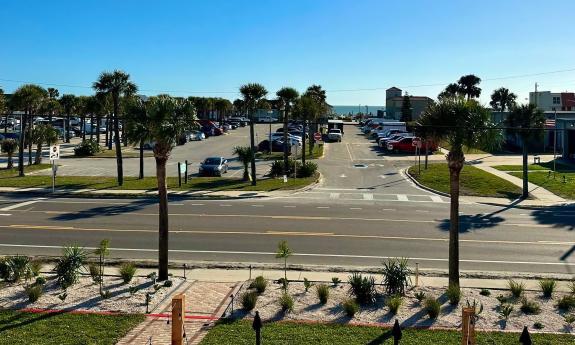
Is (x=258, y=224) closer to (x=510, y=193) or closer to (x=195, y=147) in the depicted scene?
(x=510, y=193)

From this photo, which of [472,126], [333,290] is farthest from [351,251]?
[472,126]

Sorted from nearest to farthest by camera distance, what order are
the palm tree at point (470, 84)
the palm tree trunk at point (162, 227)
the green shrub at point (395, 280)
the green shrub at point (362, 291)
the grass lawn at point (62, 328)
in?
the grass lawn at point (62, 328)
the green shrub at point (362, 291)
the green shrub at point (395, 280)
the palm tree trunk at point (162, 227)
the palm tree at point (470, 84)

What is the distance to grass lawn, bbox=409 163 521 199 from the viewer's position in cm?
3394

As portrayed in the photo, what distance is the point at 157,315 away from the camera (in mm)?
12594

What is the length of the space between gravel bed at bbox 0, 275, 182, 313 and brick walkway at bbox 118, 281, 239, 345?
0.57 m

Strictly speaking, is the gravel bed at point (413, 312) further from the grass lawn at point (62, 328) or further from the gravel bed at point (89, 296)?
the grass lawn at point (62, 328)

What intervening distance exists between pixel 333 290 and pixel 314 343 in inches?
153

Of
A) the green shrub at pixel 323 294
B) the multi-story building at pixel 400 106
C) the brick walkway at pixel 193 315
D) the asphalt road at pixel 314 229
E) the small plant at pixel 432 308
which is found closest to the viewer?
the brick walkway at pixel 193 315

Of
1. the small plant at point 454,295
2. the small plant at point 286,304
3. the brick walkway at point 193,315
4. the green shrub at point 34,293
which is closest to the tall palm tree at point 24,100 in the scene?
the green shrub at point 34,293

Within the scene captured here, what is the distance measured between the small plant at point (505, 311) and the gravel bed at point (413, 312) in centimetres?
10

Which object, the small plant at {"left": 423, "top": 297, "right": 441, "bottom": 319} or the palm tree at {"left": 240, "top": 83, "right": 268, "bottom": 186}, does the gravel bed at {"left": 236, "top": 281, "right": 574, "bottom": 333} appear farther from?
the palm tree at {"left": 240, "top": 83, "right": 268, "bottom": 186}

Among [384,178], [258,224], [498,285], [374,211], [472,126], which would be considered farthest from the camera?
[384,178]

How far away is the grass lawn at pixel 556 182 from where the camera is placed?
110ft

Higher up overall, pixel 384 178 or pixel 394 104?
pixel 394 104
